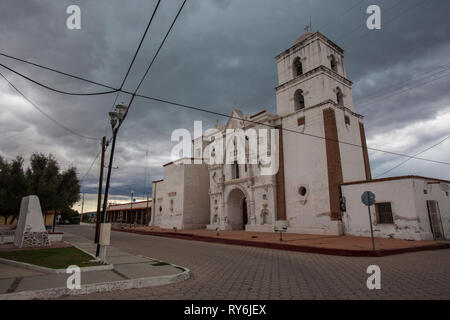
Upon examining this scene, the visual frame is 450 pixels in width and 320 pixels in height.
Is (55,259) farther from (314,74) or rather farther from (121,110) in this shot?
(314,74)

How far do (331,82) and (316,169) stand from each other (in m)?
7.73

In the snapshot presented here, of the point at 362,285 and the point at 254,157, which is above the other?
the point at 254,157

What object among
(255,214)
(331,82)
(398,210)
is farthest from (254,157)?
(398,210)

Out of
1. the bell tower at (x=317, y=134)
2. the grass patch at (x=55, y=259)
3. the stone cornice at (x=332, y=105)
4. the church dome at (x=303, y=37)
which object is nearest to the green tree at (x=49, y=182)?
the grass patch at (x=55, y=259)

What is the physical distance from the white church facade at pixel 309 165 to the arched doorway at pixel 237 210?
104 millimetres

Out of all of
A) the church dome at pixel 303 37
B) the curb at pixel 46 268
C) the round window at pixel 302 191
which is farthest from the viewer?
the church dome at pixel 303 37

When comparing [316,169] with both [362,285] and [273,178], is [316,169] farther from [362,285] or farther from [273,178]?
[362,285]

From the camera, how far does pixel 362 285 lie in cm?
564

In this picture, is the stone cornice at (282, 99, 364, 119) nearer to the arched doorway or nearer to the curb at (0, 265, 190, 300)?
the arched doorway

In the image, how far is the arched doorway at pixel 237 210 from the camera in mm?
26952

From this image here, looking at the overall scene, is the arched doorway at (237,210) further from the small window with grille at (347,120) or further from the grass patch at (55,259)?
the grass patch at (55,259)

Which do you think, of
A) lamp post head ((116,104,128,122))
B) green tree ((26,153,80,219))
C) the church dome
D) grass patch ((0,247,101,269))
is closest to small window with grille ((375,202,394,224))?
the church dome

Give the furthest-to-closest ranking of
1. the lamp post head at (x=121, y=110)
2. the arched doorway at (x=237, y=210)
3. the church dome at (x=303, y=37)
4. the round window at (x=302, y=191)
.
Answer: the arched doorway at (x=237, y=210) < the church dome at (x=303, y=37) < the round window at (x=302, y=191) < the lamp post head at (x=121, y=110)

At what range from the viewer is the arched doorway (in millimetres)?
26952
